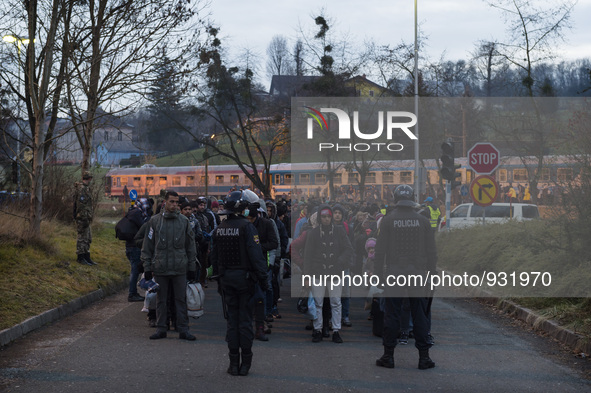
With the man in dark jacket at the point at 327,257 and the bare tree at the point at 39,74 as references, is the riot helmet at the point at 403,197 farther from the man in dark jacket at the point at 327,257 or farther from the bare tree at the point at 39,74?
the bare tree at the point at 39,74

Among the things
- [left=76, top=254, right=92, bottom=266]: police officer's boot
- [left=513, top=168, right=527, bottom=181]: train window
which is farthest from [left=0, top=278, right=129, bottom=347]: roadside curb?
[left=513, top=168, right=527, bottom=181]: train window

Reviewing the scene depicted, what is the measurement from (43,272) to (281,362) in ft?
22.6

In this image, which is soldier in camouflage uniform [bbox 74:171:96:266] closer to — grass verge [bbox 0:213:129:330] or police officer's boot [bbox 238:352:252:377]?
grass verge [bbox 0:213:129:330]

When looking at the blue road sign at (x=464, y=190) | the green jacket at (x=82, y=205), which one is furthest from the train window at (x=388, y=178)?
the green jacket at (x=82, y=205)

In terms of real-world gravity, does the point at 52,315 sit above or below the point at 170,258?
below

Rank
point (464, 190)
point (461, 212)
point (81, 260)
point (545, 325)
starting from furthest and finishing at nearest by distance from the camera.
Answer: point (464, 190)
point (461, 212)
point (81, 260)
point (545, 325)

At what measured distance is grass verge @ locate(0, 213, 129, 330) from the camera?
34.5 feet

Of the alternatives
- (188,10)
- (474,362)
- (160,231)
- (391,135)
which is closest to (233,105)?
(391,135)

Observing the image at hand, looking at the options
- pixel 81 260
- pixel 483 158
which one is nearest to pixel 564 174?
pixel 483 158

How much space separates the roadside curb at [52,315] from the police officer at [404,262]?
453cm

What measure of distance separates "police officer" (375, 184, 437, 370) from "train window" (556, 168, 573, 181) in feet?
16.2

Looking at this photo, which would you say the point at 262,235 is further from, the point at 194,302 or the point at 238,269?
the point at 238,269

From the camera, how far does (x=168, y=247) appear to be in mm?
9070

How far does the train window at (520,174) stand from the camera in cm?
3603
